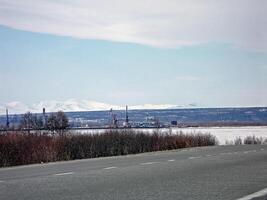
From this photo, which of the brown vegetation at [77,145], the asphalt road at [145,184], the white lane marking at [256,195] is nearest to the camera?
the white lane marking at [256,195]

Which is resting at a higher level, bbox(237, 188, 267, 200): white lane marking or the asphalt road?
the asphalt road

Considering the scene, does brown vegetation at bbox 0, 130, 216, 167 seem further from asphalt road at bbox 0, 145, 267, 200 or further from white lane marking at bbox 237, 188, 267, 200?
white lane marking at bbox 237, 188, 267, 200

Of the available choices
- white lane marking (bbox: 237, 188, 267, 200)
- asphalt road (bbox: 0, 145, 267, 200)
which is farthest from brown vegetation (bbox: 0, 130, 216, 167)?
white lane marking (bbox: 237, 188, 267, 200)

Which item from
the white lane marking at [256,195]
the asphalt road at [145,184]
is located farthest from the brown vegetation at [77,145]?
the white lane marking at [256,195]

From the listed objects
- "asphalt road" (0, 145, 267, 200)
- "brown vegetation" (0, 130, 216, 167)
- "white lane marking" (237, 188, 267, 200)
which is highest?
"brown vegetation" (0, 130, 216, 167)

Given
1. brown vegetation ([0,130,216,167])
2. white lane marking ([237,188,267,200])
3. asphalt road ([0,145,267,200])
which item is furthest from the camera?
brown vegetation ([0,130,216,167])

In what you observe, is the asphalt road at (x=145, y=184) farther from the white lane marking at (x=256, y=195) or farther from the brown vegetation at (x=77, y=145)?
the brown vegetation at (x=77, y=145)

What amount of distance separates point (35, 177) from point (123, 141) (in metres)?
17.0

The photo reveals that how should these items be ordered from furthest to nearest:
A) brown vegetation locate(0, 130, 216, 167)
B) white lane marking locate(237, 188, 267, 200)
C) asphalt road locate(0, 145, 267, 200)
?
1. brown vegetation locate(0, 130, 216, 167)
2. asphalt road locate(0, 145, 267, 200)
3. white lane marking locate(237, 188, 267, 200)

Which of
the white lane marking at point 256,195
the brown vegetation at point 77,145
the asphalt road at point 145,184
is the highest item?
the brown vegetation at point 77,145

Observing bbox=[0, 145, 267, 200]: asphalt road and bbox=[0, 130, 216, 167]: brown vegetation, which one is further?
bbox=[0, 130, 216, 167]: brown vegetation

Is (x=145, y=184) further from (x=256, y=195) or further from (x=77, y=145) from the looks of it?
(x=77, y=145)

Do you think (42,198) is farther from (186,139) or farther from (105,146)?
(186,139)

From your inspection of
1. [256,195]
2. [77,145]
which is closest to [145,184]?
[256,195]
